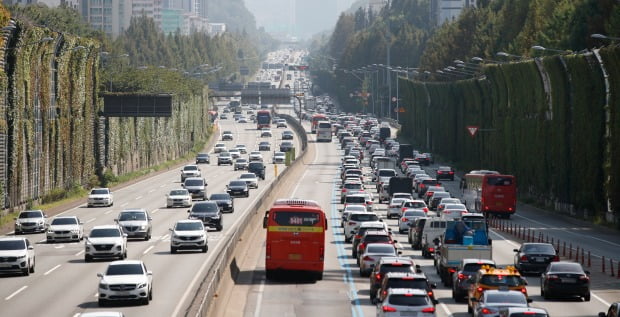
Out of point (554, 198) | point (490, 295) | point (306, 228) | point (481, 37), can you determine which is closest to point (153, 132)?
point (481, 37)

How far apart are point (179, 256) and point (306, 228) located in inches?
495

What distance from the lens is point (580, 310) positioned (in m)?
42.3

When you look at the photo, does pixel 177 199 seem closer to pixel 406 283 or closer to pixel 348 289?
pixel 348 289

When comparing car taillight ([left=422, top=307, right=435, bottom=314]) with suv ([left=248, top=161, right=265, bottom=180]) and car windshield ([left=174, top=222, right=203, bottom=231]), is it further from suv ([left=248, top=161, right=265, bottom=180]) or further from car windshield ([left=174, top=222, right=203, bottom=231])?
suv ([left=248, top=161, right=265, bottom=180])

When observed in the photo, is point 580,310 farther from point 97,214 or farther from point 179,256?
point 97,214

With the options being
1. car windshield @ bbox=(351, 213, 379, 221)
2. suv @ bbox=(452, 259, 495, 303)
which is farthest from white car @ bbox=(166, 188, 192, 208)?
suv @ bbox=(452, 259, 495, 303)

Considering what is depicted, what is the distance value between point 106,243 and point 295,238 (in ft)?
34.3

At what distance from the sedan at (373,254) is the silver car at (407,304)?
1609 centimetres

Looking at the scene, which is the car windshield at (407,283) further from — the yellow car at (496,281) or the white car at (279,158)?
the white car at (279,158)

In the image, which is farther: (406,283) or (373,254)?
(373,254)

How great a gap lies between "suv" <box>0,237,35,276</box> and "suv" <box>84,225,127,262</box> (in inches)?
187

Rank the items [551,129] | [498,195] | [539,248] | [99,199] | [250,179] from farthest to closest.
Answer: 1. [250,179]
2. [551,129]
3. [99,199]
4. [498,195]
5. [539,248]

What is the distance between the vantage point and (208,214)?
241 feet

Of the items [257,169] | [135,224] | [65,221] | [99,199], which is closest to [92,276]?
[135,224]
